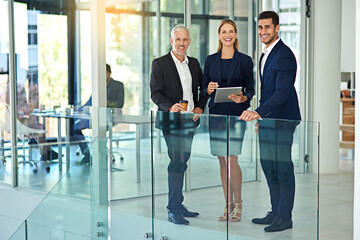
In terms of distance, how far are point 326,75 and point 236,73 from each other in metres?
4.10

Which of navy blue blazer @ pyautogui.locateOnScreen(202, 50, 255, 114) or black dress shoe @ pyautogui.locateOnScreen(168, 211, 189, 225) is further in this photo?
navy blue blazer @ pyautogui.locateOnScreen(202, 50, 255, 114)

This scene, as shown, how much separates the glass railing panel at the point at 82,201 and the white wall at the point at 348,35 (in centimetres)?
689

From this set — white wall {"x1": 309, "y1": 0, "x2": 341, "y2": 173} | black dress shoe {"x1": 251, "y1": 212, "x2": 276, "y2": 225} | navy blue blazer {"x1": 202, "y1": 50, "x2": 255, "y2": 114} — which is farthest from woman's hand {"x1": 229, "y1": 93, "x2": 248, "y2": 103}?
white wall {"x1": 309, "y1": 0, "x2": 341, "y2": 173}

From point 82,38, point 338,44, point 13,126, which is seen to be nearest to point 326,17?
point 338,44

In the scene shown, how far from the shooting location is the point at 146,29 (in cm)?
664

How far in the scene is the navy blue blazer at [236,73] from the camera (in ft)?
15.8

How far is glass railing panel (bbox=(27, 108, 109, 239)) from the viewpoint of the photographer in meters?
5.42

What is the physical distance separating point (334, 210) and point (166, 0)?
2948 millimetres

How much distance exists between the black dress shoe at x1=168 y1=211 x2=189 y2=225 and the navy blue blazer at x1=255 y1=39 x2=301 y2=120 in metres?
0.99

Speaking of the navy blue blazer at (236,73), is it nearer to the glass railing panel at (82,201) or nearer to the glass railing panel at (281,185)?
the glass railing panel at (281,185)

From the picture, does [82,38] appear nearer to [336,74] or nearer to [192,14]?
[192,14]

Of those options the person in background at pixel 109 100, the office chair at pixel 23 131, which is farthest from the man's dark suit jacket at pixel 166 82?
the office chair at pixel 23 131

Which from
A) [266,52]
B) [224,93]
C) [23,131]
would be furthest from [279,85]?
[23,131]

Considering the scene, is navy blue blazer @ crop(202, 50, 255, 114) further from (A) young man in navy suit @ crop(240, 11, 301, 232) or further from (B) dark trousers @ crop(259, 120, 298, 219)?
(B) dark trousers @ crop(259, 120, 298, 219)
